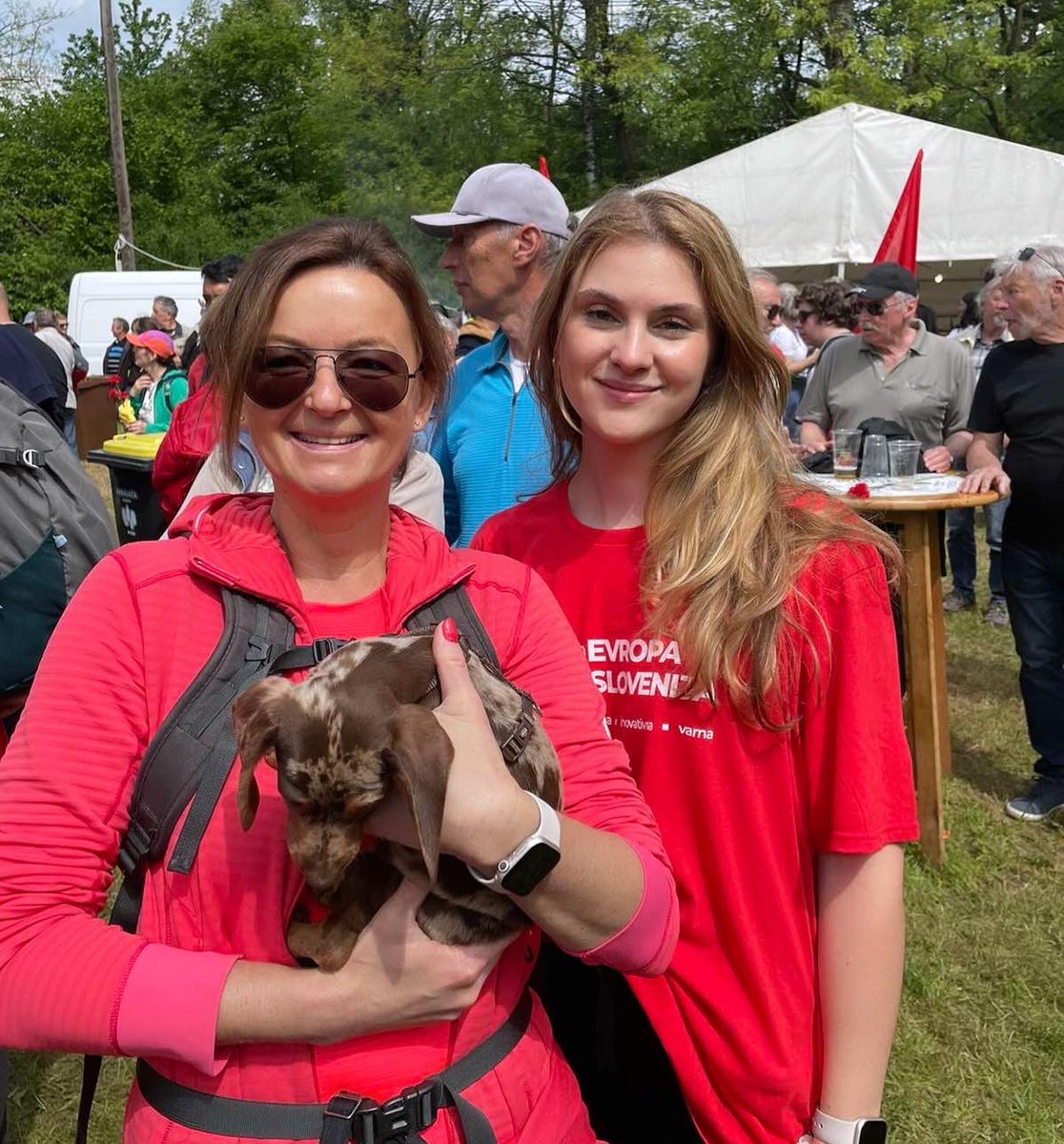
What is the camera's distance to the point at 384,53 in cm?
4188

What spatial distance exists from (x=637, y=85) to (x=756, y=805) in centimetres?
3640

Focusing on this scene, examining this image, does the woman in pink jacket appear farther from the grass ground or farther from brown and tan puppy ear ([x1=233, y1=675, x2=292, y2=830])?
the grass ground

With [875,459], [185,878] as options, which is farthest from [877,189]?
[185,878]

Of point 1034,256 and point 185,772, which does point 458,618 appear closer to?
point 185,772

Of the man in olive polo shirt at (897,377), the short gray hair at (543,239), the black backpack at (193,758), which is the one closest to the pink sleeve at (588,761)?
the black backpack at (193,758)

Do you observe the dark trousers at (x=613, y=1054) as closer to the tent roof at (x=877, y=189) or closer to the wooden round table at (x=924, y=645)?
the wooden round table at (x=924, y=645)

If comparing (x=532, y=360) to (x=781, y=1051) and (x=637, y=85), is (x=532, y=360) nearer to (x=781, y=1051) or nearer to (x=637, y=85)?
(x=781, y=1051)

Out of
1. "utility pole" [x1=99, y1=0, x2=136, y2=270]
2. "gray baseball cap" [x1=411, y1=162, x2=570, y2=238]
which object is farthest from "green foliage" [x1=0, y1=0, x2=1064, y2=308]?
"gray baseball cap" [x1=411, y1=162, x2=570, y2=238]

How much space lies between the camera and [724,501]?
2199 millimetres

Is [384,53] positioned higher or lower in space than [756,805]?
higher

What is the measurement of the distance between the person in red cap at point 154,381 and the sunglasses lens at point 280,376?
9.65 metres

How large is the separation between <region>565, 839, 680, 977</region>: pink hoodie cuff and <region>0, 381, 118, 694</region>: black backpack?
6.43ft

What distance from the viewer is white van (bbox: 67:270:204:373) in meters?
20.7

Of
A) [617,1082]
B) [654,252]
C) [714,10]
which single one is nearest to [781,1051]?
[617,1082]
